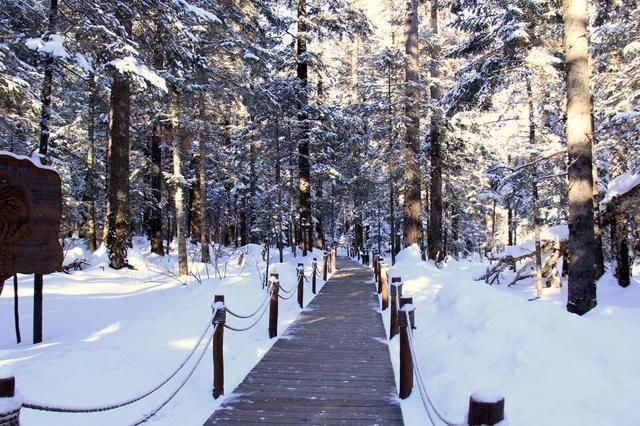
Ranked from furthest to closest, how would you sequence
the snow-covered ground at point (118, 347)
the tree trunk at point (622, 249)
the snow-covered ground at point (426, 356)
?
the tree trunk at point (622, 249) < the snow-covered ground at point (118, 347) < the snow-covered ground at point (426, 356)

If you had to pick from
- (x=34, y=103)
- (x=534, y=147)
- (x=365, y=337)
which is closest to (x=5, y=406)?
(x=365, y=337)

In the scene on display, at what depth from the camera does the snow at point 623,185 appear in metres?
12.6

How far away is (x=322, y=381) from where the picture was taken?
6230 millimetres

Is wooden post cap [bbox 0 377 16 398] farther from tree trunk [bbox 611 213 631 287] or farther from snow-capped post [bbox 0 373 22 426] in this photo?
tree trunk [bbox 611 213 631 287]

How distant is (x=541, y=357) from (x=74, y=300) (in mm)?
9031

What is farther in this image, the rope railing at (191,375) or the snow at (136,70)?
the snow at (136,70)

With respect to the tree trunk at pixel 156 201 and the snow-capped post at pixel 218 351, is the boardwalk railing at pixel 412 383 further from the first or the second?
the tree trunk at pixel 156 201

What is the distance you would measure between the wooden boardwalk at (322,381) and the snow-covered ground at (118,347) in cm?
34

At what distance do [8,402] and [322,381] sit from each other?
4381mm

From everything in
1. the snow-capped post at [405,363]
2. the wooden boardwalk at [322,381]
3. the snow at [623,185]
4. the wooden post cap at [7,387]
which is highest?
the snow at [623,185]

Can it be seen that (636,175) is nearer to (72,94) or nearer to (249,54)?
(249,54)

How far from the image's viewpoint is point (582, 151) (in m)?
8.98

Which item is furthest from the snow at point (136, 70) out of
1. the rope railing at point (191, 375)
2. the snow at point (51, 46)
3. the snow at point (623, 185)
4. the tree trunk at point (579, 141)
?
the snow at point (623, 185)

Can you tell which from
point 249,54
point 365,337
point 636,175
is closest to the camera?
point 365,337
